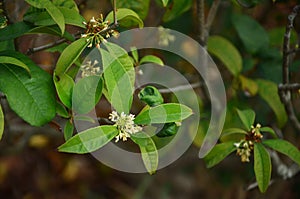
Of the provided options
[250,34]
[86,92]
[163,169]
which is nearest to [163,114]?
[86,92]

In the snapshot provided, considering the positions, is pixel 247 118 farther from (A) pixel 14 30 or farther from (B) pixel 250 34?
(A) pixel 14 30

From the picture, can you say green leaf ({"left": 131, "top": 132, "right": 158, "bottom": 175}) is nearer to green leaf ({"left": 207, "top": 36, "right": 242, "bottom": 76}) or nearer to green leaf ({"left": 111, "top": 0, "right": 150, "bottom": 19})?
green leaf ({"left": 111, "top": 0, "right": 150, "bottom": 19})

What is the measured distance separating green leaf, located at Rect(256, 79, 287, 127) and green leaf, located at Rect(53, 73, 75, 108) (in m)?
0.63

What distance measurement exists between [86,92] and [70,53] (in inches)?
3.1

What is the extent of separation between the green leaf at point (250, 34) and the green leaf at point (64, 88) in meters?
0.69

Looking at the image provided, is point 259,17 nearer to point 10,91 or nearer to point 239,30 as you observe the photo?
point 239,30

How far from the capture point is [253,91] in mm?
1377

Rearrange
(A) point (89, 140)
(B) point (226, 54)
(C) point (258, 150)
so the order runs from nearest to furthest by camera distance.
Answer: (A) point (89, 140)
(C) point (258, 150)
(B) point (226, 54)

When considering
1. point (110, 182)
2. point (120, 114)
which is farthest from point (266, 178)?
point (110, 182)

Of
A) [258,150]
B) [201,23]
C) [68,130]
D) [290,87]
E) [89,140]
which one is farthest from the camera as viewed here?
[201,23]

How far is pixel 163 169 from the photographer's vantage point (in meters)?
2.34

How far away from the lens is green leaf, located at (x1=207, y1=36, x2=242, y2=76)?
141 centimetres

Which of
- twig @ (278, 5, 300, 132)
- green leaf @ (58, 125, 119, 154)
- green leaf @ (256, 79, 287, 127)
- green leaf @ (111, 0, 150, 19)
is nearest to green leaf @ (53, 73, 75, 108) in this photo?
green leaf @ (58, 125, 119, 154)

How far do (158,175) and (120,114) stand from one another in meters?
1.48
